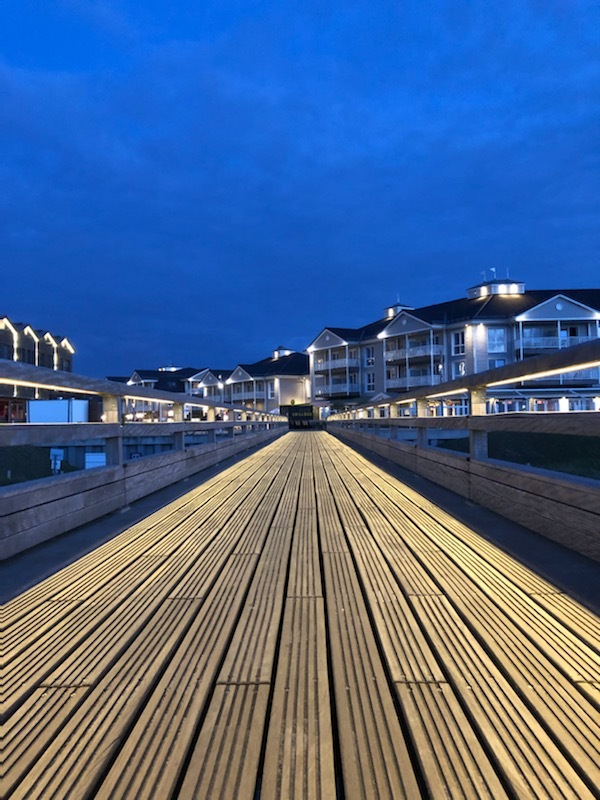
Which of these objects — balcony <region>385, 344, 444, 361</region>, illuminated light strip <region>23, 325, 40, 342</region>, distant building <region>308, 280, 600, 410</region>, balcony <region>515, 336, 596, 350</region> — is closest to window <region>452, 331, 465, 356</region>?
distant building <region>308, 280, 600, 410</region>

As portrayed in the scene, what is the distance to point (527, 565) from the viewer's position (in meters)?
3.18

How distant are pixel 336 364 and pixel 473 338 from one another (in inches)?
647

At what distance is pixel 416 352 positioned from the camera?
40250 millimetres

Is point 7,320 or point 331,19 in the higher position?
point 331,19

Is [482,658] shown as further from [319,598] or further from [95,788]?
[95,788]

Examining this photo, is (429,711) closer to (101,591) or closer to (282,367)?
(101,591)

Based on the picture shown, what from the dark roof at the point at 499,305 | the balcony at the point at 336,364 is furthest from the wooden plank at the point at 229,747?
the balcony at the point at 336,364

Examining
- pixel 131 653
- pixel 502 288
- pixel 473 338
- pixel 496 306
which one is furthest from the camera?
pixel 502 288

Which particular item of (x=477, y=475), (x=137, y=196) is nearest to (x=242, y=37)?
(x=137, y=196)

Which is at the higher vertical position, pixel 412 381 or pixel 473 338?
pixel 473 338

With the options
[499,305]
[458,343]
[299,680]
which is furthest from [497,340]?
[299,680]

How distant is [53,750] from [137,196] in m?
136

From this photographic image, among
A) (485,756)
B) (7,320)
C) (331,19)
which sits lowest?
(485,756)

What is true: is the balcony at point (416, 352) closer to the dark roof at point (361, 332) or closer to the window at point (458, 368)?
the window at point (458, 368)
